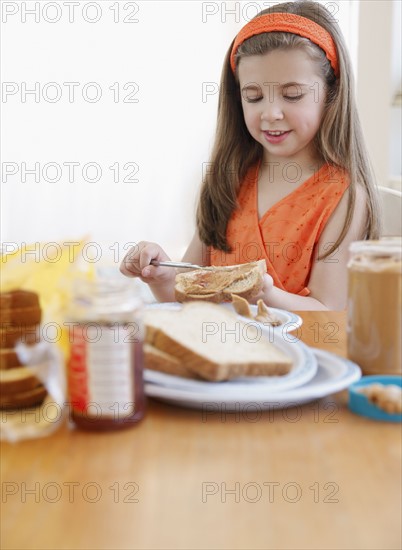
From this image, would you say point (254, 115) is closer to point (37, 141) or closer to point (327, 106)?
point (327, 106)

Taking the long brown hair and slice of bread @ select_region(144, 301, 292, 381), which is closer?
slice of bread @ select_region(144, 301, 292, 381)

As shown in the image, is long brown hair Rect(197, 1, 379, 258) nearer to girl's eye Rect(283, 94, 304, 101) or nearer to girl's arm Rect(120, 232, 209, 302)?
girl's eye Rect(283, 94, 304, 101)

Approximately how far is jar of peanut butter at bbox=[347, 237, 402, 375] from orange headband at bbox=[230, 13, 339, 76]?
952 millimetres

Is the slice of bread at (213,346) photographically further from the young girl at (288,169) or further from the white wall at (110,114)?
the white wall at (110,114)

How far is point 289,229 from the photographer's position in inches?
70.1

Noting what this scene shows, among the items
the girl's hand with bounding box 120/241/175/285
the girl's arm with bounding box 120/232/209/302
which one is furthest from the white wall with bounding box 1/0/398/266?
the girl's hand with bounding box 120/241/175/285

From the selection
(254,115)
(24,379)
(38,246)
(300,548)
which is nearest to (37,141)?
(254,115)

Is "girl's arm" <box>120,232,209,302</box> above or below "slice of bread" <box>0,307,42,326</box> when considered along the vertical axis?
below

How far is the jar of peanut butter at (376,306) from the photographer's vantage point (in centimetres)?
78

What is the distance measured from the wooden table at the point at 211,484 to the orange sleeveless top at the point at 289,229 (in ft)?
3.43

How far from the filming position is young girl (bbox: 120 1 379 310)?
63.3 inches

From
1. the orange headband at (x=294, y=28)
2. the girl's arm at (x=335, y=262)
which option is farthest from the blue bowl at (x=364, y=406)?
the orange headband at (x=294, y=28)

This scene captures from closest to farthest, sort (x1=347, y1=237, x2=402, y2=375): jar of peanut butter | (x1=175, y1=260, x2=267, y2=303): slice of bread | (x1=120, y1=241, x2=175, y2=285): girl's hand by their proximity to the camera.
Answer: (x1=347, y1=237, x2=402, y2=375): jar of peanut butter < (x1=175, y1=260, x2=267, y2=303): slice of bread < (x1=120, y1=241, x2=175, y2=285): girl's hand

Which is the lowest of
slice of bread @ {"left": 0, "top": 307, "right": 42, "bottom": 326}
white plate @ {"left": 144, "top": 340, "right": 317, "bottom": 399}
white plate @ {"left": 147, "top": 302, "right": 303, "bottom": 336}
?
white plate @ {"left": 147, "top": 302, "right": 303, "bottom": 336}
